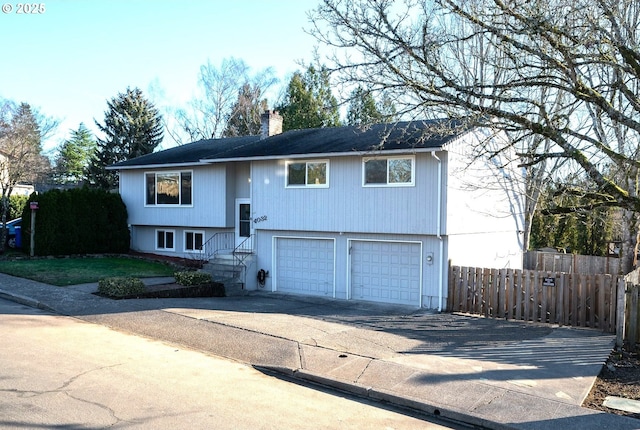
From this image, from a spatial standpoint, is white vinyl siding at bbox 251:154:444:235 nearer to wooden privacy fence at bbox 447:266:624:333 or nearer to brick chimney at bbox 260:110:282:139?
wooden privacy fence at bbox 447:266:624:333

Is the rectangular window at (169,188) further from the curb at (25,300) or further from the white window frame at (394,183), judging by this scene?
the curb at (25,300)

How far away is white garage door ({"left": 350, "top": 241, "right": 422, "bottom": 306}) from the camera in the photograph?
17203mm

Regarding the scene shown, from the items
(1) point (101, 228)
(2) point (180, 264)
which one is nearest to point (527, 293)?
(2) point (180, 264)

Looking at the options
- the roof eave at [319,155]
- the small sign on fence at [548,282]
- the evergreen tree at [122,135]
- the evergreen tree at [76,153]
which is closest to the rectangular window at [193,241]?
the roof eave at [319,155]

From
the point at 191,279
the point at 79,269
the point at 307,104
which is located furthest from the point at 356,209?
the point at 307,104

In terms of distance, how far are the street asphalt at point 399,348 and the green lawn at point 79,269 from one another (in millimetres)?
1325

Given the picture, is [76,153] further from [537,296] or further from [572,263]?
[537,296]

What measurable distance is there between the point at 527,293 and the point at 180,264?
14.4 metres

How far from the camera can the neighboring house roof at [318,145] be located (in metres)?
16.7

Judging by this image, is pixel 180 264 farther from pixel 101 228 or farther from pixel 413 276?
→ pixel 413 276

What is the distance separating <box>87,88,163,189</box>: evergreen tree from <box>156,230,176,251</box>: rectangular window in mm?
21173

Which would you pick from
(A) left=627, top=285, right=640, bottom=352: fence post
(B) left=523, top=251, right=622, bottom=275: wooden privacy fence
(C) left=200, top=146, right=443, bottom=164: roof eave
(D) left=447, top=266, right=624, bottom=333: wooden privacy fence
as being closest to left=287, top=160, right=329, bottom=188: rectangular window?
(C) left=200, top=146, right=443, bottom=164: roof eave

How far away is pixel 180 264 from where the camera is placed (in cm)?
2306

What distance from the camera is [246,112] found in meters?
48.6
